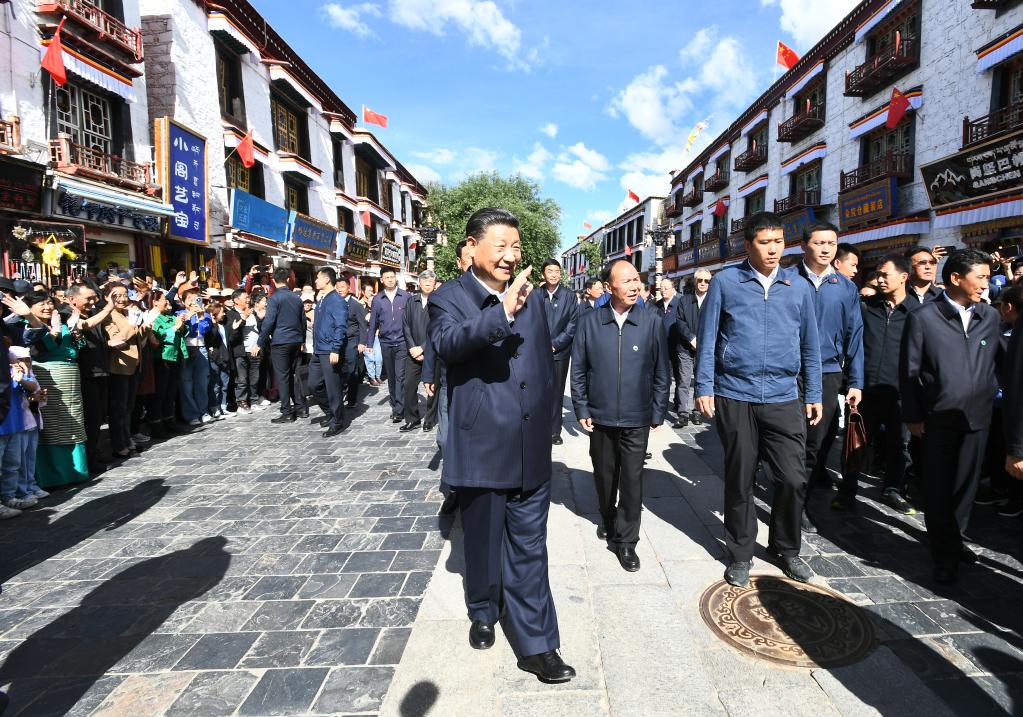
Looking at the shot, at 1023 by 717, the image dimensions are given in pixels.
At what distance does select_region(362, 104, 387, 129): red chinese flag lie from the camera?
28.7 meters

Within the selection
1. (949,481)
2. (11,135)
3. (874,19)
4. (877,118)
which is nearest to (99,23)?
(11,135)

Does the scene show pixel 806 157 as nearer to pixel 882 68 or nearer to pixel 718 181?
pixel 882 68

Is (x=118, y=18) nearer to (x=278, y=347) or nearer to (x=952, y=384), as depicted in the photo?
(x=278, y=347)

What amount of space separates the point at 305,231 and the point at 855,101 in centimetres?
1997

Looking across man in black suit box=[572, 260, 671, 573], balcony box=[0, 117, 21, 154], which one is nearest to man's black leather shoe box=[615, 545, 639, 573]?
man in black suit box=[572, 260, 671, 573]

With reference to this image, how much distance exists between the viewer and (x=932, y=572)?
3311mm

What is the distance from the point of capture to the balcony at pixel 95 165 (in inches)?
396

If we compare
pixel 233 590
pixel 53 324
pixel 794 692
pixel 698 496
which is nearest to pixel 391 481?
pixel 233 590

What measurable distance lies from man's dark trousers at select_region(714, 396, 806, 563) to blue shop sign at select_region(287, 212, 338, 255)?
19202 mm

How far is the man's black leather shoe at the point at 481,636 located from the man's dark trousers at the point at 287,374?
622cm

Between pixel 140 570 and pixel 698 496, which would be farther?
pixel 698 496

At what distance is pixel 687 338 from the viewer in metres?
7.47

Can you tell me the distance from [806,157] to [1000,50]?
950 centimetres

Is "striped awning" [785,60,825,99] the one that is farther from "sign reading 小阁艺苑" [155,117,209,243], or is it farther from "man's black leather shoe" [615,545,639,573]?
"man's black leather shoe" [615,545,639,573]
